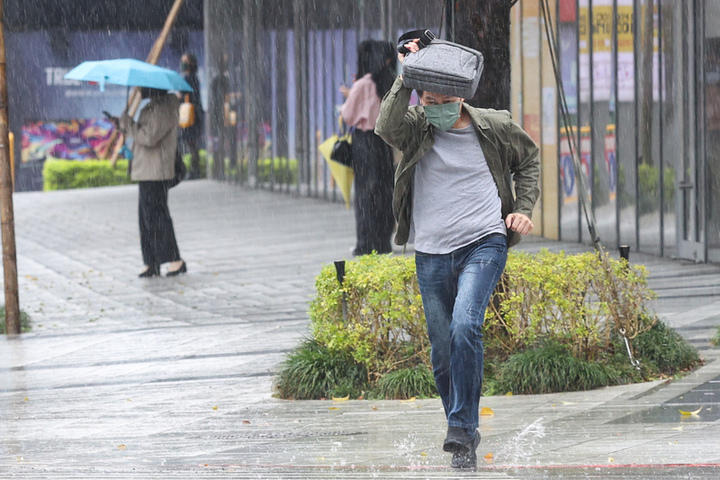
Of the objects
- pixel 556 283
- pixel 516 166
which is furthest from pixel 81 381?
pixel 516 166

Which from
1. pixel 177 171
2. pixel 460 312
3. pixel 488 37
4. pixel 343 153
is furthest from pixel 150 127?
pixel 460 312

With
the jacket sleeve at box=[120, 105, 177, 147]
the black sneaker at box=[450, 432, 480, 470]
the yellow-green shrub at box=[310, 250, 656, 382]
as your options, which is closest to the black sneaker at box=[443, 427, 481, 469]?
the black sneaker at box=[450, 432, 480, 470]

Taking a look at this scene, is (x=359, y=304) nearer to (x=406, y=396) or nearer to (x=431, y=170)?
(x=406, y=396)

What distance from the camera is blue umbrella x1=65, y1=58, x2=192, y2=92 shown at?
11305mm

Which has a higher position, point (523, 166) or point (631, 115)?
point (631, 115)

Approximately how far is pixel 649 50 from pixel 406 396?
23.9ft

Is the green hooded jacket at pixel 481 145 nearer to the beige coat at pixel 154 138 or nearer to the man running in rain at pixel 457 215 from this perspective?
the man running in rain at pixel 457 215

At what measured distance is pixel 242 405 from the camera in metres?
6.36

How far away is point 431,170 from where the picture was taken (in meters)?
4.79

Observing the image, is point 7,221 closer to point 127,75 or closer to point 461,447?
point 127,75

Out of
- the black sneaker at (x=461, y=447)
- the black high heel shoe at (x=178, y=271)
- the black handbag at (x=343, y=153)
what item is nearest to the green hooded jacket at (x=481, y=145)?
the black sneaker at (x=461, y=447)

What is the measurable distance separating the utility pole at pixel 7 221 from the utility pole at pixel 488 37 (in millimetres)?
4169

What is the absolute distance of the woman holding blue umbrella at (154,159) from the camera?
11.7 meters

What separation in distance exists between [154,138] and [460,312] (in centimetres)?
757
